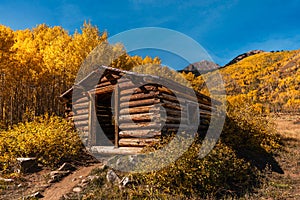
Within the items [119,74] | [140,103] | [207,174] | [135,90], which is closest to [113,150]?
[140,103]

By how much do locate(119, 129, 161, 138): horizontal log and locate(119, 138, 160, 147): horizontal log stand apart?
165 mm

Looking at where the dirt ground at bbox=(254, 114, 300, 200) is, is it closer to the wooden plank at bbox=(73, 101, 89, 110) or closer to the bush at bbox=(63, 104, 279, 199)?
the bush at bbox=(63, 104, 279, 199)

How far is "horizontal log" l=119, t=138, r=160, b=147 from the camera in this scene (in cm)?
982

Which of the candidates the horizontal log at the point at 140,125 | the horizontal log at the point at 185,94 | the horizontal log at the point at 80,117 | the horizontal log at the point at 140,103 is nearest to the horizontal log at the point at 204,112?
the horizontal log at the point at 185,94

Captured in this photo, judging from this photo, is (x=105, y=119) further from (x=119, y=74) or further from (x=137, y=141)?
(x=137, y=141)

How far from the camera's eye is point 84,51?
2153 cm

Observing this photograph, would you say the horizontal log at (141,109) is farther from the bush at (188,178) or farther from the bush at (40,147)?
the bush at (40,147)

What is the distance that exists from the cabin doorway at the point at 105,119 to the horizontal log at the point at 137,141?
265 cm

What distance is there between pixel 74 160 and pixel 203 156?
6471 millimetres

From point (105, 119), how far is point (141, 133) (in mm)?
5202

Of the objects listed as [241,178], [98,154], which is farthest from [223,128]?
[98,154]

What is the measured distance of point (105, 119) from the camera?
14.9 metres

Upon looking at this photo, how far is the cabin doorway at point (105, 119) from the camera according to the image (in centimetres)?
1388

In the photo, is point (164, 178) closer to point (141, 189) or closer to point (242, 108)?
point (141, 189)
